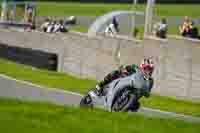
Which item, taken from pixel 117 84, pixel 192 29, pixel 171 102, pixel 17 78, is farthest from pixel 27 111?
pixel 192 29

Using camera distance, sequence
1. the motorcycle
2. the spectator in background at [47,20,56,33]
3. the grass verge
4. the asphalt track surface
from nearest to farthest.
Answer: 1. the motorcycle
2. the grass verge
3. the asphalt track surface
4. the spectator in background at [47,20,56,33]

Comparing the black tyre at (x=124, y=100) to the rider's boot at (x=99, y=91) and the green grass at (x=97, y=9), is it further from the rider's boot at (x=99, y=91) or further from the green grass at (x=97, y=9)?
the green grass at (x=97, y=9)

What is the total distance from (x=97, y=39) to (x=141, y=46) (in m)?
2.39

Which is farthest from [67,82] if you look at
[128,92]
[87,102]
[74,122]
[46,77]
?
[74,122]

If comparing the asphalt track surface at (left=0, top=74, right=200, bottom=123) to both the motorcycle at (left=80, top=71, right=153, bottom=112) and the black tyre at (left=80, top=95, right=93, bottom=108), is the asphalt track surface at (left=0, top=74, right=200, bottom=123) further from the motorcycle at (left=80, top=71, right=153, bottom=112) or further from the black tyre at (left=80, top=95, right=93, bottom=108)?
the motorcycle at (left=80, top=71, right=153, bottom=112)

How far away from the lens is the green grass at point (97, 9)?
5047 centimetres

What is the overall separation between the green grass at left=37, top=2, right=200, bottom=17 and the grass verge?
23.1 m

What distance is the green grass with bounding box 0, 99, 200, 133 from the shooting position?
852cm

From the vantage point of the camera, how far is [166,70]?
2066 centimetres

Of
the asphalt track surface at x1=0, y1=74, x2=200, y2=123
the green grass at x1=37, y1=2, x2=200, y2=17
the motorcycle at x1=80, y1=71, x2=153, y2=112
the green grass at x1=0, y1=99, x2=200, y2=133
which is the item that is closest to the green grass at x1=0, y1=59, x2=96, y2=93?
the asphalt track surface at x1=0, y1=74, x2=200, y2=123

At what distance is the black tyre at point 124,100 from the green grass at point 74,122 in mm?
2382

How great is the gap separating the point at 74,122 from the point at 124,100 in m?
3.80

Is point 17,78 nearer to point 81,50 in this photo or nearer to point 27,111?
point 81,50

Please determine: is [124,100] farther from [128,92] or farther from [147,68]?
[147,68]
